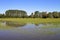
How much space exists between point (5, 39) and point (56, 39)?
371cm

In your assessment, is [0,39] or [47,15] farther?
[47,15]

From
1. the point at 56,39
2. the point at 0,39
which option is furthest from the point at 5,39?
the point at 56,39

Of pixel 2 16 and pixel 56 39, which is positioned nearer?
pixel 56 39

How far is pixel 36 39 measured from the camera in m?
10.2

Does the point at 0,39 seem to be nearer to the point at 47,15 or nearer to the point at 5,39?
the point at 5,39

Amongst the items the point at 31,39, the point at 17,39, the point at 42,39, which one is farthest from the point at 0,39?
the point at 42,39

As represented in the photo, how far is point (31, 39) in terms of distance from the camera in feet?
33.3

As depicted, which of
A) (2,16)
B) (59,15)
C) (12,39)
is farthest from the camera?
(2,16)

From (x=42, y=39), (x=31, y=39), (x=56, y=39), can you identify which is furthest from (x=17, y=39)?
(x=56, y=39)

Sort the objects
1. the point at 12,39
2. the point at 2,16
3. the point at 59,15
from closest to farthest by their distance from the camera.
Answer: the point at 12,39 → the point at 59,15 → the point at 2,16

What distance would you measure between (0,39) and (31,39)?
2264 mm

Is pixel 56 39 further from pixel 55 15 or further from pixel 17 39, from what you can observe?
pixel 55 15

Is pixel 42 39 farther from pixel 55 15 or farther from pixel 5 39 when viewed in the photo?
pixel 55 15

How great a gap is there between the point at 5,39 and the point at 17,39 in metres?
0.87
